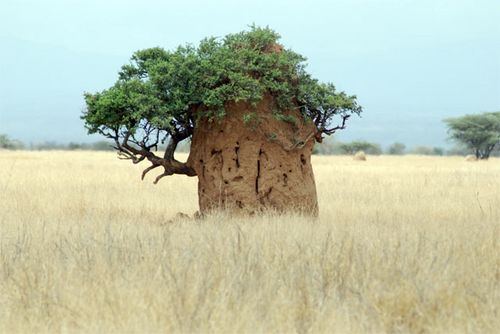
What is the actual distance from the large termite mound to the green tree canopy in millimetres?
227

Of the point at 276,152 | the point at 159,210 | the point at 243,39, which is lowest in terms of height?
the point at 159,210

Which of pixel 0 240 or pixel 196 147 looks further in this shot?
pixel 196 147

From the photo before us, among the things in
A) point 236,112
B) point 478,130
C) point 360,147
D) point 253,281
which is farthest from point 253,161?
point 360,147

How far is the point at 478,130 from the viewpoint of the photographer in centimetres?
6831

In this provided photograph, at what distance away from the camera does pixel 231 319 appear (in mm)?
5422

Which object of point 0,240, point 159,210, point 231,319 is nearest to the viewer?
point 231,319

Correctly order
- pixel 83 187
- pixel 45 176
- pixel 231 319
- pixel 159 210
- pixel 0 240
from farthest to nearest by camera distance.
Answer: pixel 45 176
pixel 83 187
pixel 159 210
pixel 0 240
pixel 231 319

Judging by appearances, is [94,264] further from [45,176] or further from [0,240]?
[45,176]

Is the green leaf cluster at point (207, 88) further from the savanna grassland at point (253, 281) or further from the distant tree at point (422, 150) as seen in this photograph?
the distant tree at point (422, 150)

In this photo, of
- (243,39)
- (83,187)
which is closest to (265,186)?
(243,39)

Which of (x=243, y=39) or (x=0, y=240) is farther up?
(x=243, y=39)

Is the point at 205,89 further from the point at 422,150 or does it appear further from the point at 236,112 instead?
the point at 422,150

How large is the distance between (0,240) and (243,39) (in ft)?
17.5

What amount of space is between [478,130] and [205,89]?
60891 mm
